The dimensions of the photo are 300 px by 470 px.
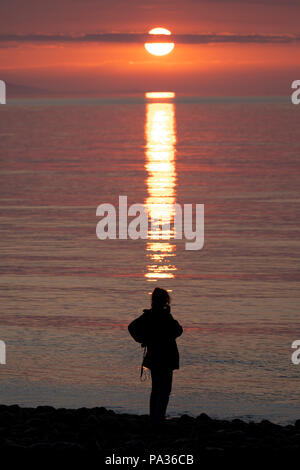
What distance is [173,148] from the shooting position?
89.6 metres

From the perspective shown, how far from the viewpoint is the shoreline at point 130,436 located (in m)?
9.92

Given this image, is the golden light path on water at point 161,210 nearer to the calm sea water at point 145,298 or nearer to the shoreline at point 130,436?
the calm sea water at point 145,298

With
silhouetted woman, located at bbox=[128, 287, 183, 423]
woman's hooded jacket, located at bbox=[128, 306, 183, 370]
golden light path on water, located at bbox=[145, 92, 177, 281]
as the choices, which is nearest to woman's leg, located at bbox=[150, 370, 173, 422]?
silhouetted woman, located at bbox=[128, 287, 183, 423]

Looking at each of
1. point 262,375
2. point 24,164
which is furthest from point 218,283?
point 24,164

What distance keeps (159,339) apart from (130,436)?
117cm

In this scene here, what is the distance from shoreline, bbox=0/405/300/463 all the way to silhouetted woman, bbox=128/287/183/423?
0.49 meters

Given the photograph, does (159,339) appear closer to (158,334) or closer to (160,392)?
(158,334)

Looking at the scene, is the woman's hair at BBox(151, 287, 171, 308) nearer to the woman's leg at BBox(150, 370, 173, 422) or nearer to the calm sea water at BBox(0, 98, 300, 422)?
the woman's leg at BBox(150, 370, 173, 422)

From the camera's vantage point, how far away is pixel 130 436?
10.8m

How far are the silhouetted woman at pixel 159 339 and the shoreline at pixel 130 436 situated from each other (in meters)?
0.49
